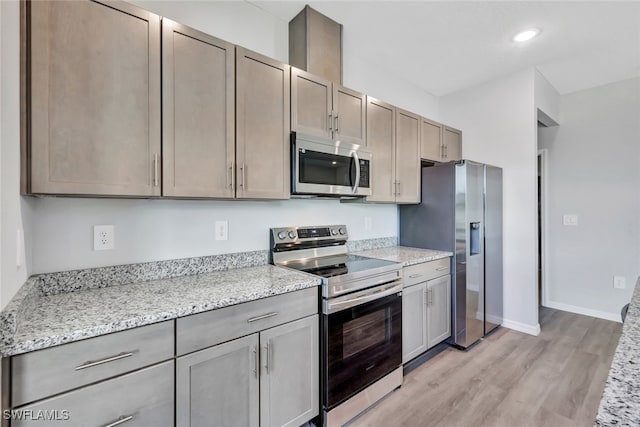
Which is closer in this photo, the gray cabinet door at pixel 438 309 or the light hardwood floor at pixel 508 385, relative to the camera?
the light hardwood floor at pixel 508 385

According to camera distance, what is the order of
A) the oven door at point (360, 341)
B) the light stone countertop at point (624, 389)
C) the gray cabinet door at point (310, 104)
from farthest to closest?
1. the gray cabinet door at point (310, 104)
2. the oven door at point (360, 341)
3. the light stone countertop at point (624, 389)

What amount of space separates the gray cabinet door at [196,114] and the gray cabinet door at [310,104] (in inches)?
16.9

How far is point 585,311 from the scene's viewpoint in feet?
11.5

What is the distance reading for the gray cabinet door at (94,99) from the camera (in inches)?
45.4

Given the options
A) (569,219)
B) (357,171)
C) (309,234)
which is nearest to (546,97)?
(569,219)

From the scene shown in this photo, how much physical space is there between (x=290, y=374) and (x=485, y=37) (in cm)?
298

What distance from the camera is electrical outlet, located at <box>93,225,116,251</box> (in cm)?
148

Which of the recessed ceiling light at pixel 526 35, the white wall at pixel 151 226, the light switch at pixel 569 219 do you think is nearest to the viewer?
the white wall at pixel 151 226

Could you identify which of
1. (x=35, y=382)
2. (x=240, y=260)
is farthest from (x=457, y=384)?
(x=35, y=382)

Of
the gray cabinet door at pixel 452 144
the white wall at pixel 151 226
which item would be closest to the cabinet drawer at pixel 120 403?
the white wall at pixel 151 226

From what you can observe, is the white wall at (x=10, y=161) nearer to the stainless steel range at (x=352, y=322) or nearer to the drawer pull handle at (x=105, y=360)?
the drawer pull handle at (x=105, y=360)

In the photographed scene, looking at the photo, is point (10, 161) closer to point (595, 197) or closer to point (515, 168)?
point (515, 168)

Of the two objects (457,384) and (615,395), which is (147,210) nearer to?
(615,395)

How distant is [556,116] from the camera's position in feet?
11.9
